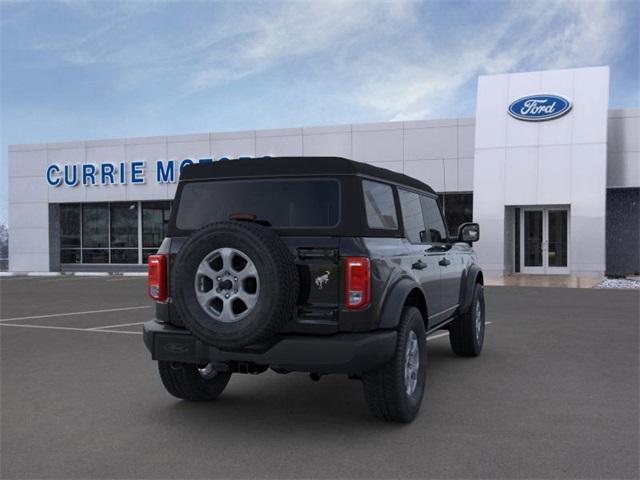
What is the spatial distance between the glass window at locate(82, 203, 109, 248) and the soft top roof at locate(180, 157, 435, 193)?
89.9ft

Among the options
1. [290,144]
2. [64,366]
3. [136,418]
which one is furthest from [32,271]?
[136,418]

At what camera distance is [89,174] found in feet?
98.9

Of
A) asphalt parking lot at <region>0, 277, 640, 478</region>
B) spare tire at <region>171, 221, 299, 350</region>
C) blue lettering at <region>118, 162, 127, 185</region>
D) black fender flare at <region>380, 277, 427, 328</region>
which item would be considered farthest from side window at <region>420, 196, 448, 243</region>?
blue lettering at <region>118, 162, 127, 185</region>

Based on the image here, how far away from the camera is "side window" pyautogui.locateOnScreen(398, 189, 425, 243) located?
5633 millimetres

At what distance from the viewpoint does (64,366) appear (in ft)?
24.3

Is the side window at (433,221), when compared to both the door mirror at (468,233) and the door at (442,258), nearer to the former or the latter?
the door at (442,258)

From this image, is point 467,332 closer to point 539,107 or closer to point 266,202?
point 266,202

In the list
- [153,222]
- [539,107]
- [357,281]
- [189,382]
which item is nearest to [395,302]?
[357,281]

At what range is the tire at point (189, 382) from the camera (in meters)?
5.43

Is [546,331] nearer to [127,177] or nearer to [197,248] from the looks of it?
[197,248]

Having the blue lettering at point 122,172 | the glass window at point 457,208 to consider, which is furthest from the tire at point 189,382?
the blue lettering at point 122,172

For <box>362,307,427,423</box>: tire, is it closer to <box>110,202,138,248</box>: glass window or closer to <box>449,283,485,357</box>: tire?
<box>449,283,485,357</box>: tire

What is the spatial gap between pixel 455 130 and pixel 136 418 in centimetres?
2198

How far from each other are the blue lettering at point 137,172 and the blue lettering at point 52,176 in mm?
3978
